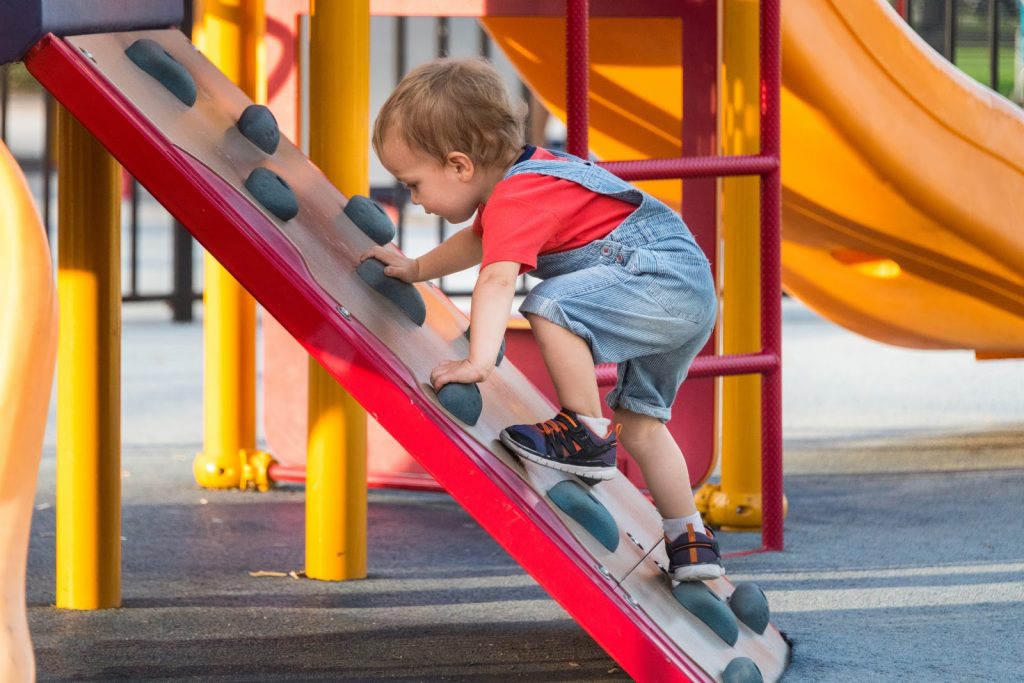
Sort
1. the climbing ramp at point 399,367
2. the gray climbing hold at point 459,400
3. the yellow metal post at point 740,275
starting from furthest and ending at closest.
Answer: the yellow metal post at point 740,275 < the gray climbing hold at point 459,400 < the climbing ramp at point 399,367

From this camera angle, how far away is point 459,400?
1744 mm

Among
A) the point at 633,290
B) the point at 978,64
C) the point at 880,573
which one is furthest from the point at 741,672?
the point at 978,64

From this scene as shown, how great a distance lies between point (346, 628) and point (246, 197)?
2.15 feet

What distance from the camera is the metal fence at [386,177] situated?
5694 millimetres

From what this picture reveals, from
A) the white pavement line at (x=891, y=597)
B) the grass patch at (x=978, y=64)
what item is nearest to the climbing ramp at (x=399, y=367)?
the white pavement line at (x=891, y=597)

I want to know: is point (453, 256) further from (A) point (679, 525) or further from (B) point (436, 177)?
(A) point (679, 525)

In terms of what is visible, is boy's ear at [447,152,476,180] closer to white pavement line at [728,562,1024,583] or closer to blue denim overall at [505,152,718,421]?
blue denim overall at [505,152,718,421]

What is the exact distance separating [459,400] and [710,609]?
0.40 metres

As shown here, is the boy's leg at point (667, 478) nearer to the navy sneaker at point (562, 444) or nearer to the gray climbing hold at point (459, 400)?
the navy sneaker at point (562, 444)

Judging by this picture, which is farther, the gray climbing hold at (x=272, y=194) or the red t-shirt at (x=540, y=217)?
the gray climbing hold at (x=272, y=194)

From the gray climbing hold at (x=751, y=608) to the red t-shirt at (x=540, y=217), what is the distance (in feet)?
1.62

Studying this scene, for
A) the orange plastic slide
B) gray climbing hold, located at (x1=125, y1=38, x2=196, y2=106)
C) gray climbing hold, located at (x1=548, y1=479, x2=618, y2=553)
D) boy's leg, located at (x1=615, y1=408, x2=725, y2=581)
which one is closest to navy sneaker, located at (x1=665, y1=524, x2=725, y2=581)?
boy's leg, located at (x1=615, y1=408, x2=725, y2=581)

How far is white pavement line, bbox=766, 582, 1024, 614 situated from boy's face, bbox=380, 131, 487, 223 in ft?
2.72

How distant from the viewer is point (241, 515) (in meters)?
2.91
